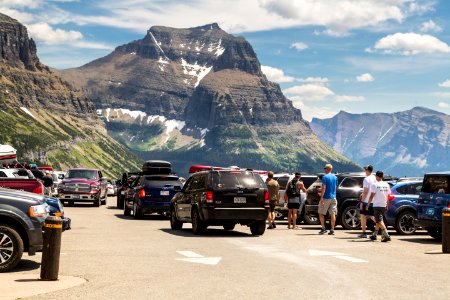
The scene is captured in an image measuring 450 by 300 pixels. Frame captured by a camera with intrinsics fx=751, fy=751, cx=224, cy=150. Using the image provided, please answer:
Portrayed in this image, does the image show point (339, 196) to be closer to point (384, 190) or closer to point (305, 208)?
point (305, 208)

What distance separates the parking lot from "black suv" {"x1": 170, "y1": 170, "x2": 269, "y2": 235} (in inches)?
18.1

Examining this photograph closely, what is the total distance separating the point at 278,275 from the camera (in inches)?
494

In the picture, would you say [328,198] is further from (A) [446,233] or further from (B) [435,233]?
(A) [446,233]

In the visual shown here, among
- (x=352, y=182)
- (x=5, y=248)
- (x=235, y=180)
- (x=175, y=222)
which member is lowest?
(x=5, y=248)

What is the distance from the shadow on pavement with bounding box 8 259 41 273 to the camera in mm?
12975

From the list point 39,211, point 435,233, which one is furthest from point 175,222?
point 39,211

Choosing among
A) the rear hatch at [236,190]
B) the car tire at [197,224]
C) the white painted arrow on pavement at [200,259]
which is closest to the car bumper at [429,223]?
the rear hatch at [236,190]

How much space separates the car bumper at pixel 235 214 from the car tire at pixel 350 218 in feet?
16.3

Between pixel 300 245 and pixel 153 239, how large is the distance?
159 inches

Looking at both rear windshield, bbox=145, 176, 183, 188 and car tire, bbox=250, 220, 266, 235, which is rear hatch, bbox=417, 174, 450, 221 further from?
rear windshield, bbox=145, 176, 183, 188

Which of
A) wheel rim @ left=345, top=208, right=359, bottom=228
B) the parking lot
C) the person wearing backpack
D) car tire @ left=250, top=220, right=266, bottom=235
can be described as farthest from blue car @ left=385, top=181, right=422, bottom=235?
car tire @ left=250, top=220, right=266, bottom=235

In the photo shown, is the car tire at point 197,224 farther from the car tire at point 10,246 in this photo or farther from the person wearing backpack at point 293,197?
the car tire at point 10,246

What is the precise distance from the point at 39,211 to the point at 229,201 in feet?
30.4

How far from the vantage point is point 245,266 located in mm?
13883
